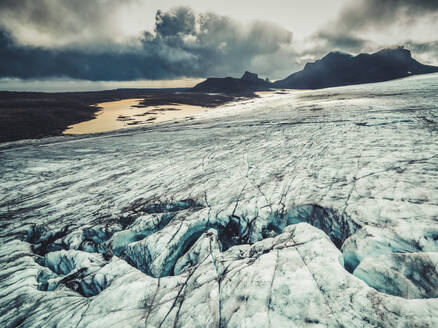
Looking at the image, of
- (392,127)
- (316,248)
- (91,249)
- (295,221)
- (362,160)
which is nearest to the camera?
(316,248)

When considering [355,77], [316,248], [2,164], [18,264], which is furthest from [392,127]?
[355,77]

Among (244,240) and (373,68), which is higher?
(373,68)

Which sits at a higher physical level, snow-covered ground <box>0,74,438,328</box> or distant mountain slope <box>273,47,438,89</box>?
A: distant mountain slope <box>273,47,438,89</box>

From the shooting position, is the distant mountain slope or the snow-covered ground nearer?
the snow-covered ground

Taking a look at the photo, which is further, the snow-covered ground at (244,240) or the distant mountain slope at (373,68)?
the distant mountain slope at (373,68)

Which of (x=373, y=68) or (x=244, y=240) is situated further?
(x=373, y=68)

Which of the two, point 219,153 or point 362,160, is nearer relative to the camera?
point 362,160

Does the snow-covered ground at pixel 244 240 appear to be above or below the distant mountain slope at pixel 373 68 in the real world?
below

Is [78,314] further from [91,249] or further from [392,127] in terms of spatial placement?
[392,127]
